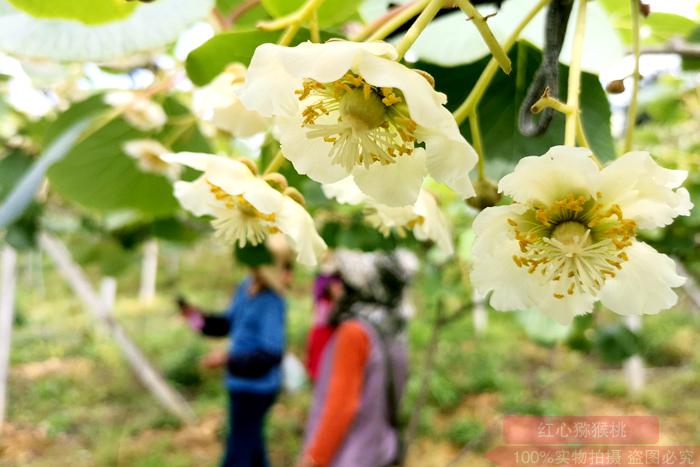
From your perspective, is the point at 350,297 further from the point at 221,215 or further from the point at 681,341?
the point at 681,341

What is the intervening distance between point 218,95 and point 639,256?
323mm

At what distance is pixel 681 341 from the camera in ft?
16.8

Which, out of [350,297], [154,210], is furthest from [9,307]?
[154,210]

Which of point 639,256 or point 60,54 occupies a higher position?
point 60,54

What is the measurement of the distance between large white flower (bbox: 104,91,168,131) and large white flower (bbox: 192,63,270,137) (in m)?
0.22

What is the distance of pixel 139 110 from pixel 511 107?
44 cm

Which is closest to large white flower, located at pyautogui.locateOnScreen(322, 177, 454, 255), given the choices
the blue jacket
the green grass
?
the blue jacket

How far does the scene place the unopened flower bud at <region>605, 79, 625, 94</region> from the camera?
407 millimetres

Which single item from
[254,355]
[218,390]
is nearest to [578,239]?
[254,355]

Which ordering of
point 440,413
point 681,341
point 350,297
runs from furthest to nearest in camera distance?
point 681,341, point 440,413, point 350,297

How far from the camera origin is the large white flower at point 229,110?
1.54 ft

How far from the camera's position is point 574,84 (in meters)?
0.32

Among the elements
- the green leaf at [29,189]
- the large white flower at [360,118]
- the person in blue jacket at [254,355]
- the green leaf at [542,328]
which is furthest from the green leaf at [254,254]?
the person in blue jacket at [254,355]

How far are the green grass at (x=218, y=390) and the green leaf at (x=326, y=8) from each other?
9.85ft
